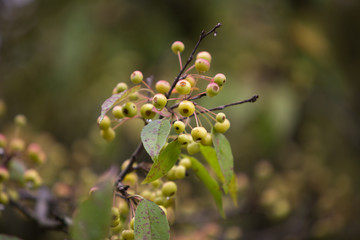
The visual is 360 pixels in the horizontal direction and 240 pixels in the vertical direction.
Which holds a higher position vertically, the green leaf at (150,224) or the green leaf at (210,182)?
the green leaf at (210,182)

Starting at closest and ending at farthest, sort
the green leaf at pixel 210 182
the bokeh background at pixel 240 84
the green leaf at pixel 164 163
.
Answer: the green leaf at pixel 164 163, the green leaf at pixel 210 182, the bokeh background at pixel 240 84

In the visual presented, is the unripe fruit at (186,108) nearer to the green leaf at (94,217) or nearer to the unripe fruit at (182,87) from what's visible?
the unripe fruit at (182,87)

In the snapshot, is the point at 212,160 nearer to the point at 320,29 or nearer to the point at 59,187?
the point at 59,187

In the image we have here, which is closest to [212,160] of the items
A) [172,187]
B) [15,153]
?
[172,187]

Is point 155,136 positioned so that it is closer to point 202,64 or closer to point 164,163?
point 164,163

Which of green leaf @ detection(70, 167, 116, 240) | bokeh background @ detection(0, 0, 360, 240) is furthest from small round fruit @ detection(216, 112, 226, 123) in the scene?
bokeh background @ detection(0, 0, 360, 240)

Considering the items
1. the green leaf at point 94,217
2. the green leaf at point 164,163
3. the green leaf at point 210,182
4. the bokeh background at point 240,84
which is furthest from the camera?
the bokeh background at point 240,84

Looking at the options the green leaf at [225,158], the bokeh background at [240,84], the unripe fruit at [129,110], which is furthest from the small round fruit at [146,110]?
the bokeh background at [240,84]
